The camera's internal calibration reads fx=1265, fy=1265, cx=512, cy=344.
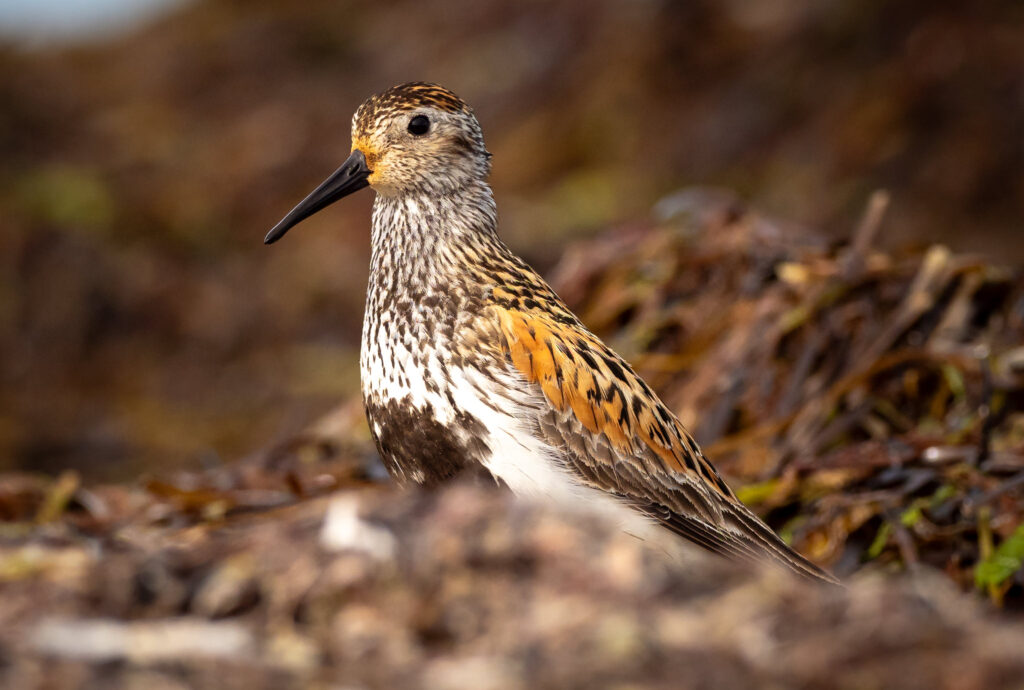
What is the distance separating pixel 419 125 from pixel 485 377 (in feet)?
3.28

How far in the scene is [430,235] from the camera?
3875 mm

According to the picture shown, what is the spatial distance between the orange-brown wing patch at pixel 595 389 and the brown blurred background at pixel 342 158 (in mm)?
4355

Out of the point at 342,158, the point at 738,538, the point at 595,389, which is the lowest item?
the point at 738,538

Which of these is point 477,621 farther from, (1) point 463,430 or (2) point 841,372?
(2) point 841,372

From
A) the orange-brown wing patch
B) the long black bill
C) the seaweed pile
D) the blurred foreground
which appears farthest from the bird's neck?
the seaweed pile

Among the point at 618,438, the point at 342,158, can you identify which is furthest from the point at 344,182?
the point at 342,158

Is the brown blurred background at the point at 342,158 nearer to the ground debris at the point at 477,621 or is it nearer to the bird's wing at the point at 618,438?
the bird's wing at the point at 618,438

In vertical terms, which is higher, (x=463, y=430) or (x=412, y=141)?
(x=412, y=141)

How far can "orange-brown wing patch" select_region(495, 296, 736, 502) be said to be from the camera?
3525 mm

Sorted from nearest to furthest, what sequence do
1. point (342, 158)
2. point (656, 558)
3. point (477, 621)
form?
point (477, 621) < point (656, 558) < point (342, 158)

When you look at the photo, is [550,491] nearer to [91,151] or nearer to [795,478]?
[795,478]

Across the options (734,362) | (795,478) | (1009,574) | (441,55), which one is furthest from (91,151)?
(1009,574)

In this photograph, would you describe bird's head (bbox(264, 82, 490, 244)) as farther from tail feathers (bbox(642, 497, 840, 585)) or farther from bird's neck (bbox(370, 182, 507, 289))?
tail feathers (bbox(642, 497, 840, 585))

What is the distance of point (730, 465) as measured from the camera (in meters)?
4.74
